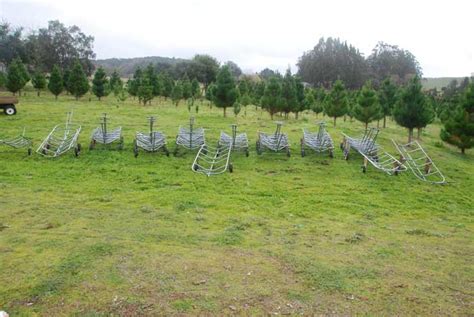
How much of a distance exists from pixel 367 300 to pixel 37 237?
198 inches

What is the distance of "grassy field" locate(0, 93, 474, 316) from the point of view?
486cm

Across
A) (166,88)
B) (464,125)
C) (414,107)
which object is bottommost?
(464,125)

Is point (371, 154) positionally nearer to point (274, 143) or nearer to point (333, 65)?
point (274, 143)

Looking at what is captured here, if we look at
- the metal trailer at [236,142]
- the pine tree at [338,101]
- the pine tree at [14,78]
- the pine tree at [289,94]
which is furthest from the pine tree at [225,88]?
the pine tree at [14,78]

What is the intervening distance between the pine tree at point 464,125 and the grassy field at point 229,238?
4.21 metres

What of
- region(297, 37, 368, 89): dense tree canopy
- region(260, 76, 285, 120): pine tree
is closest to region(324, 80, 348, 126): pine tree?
region(260, 76, 285, 120): pine tree

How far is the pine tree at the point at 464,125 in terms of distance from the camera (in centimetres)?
→ 1598

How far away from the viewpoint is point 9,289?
4852 millimetres

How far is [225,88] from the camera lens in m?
20.5

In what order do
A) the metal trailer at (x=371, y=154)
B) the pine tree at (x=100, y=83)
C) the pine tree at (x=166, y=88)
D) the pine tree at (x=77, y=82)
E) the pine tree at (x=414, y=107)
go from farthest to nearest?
the pine tree at (x=166, y=88), the pine tree at (x=100, y=83), the pine tree at (x=77, y=82), the pine tree at (x=414, y=107), the metal trailer at (x=371, y=154)

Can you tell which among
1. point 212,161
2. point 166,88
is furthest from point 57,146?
point 166,88

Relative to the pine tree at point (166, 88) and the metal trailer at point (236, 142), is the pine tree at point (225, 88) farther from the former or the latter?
the pine tree at point (166, 88)

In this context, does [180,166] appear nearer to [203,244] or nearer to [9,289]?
[203,244]

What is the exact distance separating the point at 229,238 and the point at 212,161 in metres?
5.76
